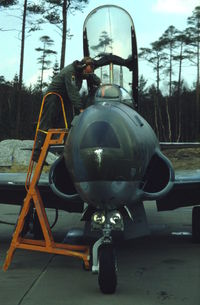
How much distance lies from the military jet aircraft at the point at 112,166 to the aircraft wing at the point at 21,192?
3cm

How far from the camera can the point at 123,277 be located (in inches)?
239

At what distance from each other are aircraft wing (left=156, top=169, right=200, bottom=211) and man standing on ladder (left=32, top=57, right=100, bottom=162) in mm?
1704

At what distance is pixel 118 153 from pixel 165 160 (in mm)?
1585

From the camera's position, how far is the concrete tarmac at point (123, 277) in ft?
16.6

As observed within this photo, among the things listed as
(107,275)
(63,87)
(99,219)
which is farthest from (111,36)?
(107,275)

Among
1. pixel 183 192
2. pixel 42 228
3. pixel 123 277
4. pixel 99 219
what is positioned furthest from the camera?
pixel 183 192

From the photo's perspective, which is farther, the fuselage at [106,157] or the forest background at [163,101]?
the forest background at [163,101]

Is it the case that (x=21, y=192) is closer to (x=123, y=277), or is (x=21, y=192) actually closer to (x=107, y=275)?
(x=123, y=277)

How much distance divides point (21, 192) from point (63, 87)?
7.14 ft

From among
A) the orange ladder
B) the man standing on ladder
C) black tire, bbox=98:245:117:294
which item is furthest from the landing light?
the man standing on ladder

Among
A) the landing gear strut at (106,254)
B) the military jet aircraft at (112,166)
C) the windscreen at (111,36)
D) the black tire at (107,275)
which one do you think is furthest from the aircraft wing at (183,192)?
the black tire at (107,275)

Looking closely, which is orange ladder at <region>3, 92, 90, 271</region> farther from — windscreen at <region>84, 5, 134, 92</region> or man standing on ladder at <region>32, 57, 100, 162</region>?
windscreen at <region>84, 5, 134, 92</region>

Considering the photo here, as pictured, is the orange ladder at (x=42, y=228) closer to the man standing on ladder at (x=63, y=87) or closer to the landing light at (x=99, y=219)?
the man standing on ladder at (x=63, y=87)

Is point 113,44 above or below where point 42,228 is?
above
